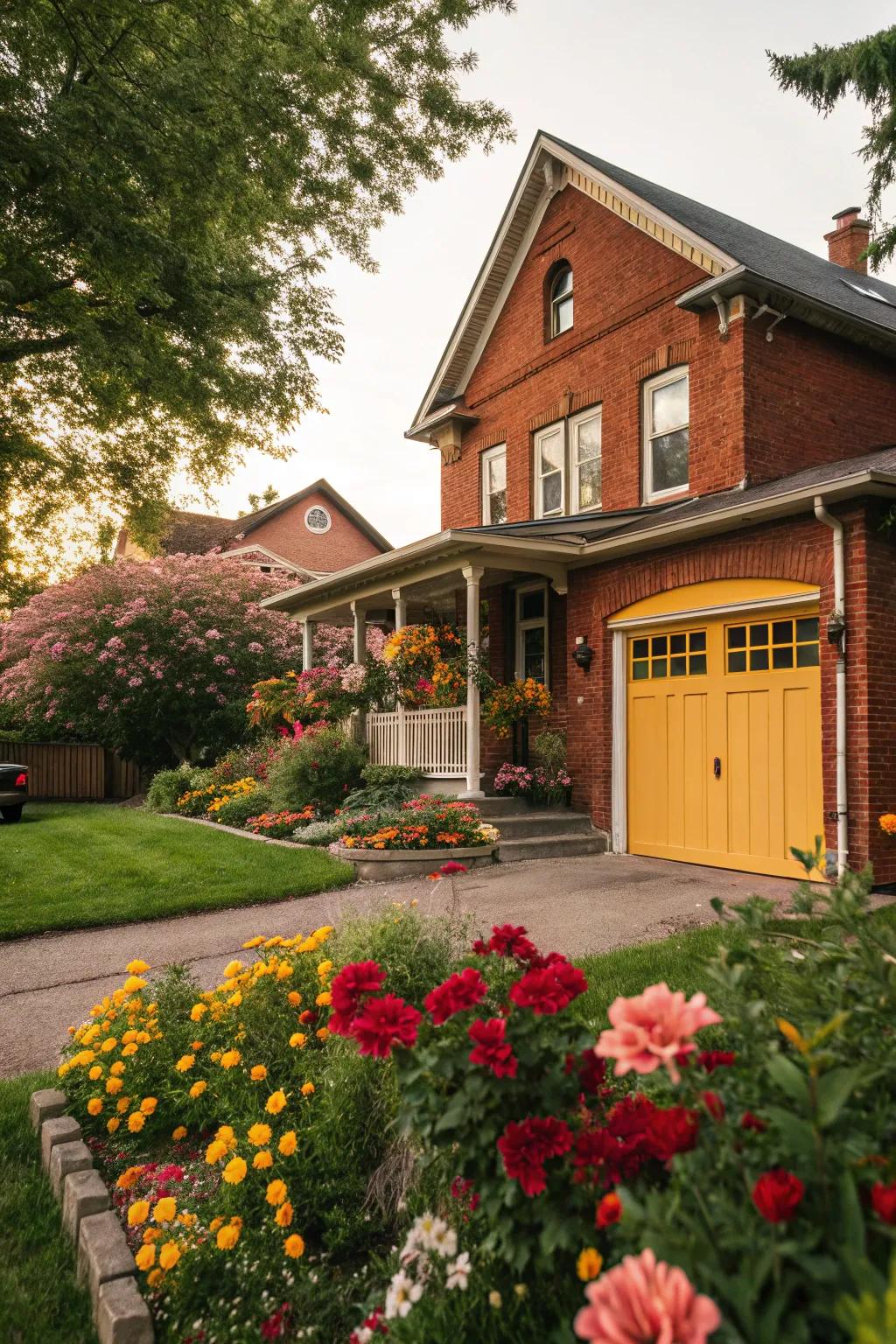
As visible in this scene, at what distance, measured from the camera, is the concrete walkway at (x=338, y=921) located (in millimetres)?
4848

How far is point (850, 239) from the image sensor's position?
15.7 meters

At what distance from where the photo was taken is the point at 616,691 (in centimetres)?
1005

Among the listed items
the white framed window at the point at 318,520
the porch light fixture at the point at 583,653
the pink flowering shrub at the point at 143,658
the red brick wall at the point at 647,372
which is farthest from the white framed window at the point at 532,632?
the white framed window at the point at 318,520

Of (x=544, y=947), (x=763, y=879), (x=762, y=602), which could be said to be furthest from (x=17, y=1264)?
(x=762, y=602)

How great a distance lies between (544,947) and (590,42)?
9.96 metres

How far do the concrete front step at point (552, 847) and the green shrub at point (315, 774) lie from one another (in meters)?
2.93

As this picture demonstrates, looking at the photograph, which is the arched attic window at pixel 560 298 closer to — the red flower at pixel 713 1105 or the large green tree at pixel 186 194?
the large green tree at pixel 186 194

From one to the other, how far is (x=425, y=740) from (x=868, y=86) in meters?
10.1

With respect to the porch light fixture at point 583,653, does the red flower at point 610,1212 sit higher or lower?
lower

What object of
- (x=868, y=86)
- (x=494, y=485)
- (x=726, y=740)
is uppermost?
(x=868, y=86)

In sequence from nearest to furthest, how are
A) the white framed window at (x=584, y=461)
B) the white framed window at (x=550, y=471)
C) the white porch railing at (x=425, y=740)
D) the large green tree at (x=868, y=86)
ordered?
the large green tree at (x=868, y=86), the white porch railing at (x=425, y=740), the white framed window at (x=584, y=461), the white framed window at (x=550, y=471)

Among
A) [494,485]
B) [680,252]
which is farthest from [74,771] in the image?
[680,252]

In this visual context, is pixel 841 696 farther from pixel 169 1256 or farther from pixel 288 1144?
pixel 169 1256

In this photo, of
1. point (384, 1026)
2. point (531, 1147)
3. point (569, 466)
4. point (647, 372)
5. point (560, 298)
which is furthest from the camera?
point (560, 298)
